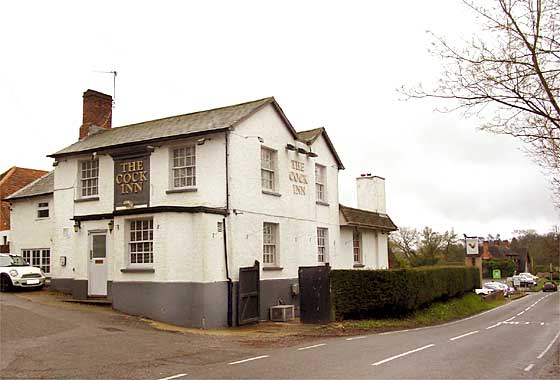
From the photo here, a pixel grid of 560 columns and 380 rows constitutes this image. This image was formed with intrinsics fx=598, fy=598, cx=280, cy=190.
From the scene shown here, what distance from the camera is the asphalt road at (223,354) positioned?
1123cm

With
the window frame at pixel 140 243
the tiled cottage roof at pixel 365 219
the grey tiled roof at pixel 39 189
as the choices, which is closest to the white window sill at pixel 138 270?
the window frame at pixel 140 243

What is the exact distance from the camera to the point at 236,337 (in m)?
17.7

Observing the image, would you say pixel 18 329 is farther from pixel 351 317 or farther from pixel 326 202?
pixel 326 202

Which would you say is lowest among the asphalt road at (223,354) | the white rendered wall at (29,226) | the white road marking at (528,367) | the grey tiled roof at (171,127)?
the white road marking at (528,367)

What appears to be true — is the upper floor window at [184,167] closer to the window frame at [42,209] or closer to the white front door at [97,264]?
the white front door at [97,264]

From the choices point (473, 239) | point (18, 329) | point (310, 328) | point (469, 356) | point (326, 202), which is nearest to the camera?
point (469, 356)

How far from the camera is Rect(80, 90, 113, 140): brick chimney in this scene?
28.3 meters

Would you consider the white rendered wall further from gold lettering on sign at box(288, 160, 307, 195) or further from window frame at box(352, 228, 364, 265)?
window frame at box(352, 228, 364, 265)

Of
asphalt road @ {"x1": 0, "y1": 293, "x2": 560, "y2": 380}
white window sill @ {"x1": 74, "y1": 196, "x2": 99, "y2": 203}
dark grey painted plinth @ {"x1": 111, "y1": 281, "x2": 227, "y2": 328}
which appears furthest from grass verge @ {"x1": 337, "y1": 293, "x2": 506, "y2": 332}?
white window sill @ {"x1": 74, "y1": 196, "x2": 99, "y2": 203}

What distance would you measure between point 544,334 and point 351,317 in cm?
688

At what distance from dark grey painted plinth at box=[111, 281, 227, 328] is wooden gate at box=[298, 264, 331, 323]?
2965 millimetres

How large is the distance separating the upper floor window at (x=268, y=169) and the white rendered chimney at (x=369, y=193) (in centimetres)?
1029

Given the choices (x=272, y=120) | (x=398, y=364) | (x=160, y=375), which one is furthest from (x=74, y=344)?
(x=272, y=120)

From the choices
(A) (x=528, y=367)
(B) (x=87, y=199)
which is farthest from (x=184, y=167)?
(A) (x=528, y=367)
